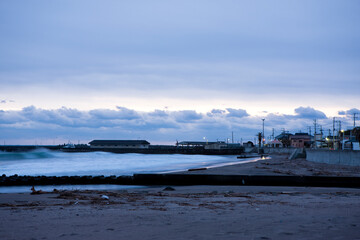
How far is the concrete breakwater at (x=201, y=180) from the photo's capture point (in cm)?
1544

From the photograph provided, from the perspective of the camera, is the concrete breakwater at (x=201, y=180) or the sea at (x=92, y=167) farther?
the sea at (x=92, y=167)

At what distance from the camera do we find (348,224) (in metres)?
5.72

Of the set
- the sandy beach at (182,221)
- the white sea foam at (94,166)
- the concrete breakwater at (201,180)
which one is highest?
the sandy beach at (182,221)

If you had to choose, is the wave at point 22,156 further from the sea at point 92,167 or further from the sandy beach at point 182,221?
the sandy beach at point 182,221

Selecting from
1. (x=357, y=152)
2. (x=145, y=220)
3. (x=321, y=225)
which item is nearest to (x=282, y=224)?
(x=321, y=225)

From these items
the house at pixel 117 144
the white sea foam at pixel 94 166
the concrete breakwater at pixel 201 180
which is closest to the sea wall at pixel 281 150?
the white sea foam at pixel 94 166

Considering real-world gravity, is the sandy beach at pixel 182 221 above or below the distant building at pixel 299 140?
above

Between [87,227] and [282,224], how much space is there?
10.6ft

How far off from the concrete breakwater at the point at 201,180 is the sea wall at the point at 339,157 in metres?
11.4

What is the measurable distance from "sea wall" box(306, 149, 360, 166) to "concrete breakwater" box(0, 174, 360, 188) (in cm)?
1138

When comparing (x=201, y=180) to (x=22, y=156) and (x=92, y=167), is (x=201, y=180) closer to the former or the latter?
(x=92, y=167)

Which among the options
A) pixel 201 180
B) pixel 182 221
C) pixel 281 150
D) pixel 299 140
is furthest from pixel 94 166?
pixel 299 140

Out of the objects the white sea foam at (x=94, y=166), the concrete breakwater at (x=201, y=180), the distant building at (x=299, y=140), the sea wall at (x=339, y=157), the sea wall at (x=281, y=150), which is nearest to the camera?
the concrete breakwater at (x=201, y=180)

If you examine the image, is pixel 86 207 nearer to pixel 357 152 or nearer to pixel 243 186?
pixel 243 186
